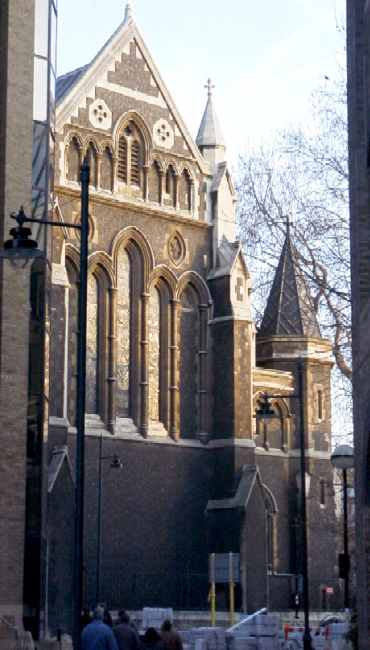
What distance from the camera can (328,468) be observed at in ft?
180

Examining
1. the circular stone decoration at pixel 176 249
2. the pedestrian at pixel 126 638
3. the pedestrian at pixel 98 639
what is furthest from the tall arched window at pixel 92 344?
the pedestrian at pixel 98 639

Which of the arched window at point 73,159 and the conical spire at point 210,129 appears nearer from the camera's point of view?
the arched window at point 73,159

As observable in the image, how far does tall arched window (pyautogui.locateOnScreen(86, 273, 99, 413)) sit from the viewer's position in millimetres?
46188

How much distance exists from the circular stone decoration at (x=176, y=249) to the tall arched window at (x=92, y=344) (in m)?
3.49

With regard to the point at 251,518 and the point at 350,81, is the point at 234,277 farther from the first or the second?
the point at 350,81

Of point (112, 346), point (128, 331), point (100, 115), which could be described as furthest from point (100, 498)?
point (100, 115)

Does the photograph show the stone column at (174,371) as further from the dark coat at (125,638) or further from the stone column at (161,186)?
the dark coat at (125,638)

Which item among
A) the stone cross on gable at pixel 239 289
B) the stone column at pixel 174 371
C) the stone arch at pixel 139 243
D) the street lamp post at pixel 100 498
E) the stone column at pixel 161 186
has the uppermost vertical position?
the stone column at pixel 161 186

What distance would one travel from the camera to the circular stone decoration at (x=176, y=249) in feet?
161

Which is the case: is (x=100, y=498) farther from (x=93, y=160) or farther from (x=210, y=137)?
(x=210, y=137)

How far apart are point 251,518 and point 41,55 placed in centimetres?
2017

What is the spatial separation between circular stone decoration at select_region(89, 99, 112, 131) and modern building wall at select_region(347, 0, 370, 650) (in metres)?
27.6

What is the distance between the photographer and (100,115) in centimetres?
4744

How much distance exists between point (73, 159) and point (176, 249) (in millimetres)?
5200
